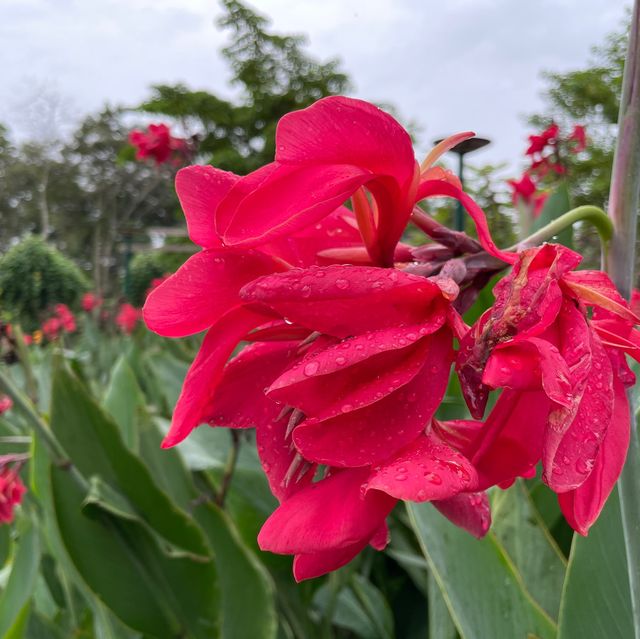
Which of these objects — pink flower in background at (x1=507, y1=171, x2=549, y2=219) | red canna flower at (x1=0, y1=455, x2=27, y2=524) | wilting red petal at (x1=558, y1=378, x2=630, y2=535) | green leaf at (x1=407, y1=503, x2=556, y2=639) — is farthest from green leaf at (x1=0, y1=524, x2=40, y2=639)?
pink flower in background at (x1=507, y1=171, x2=549, y2=219)

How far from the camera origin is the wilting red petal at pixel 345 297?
28 cm

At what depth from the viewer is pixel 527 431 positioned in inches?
12.1

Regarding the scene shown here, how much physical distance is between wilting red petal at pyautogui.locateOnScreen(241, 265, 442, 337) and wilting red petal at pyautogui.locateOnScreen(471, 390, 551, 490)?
6cm

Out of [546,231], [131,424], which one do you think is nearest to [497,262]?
[546,231]

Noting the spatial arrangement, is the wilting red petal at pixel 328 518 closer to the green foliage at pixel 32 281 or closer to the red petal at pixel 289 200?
the red petal at pixel 289 200

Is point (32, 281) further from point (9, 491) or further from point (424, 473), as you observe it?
point (424, 473)

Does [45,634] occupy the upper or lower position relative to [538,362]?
lower

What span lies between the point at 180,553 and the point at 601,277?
0.63 metres

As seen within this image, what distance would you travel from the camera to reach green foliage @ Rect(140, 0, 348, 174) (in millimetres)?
9109

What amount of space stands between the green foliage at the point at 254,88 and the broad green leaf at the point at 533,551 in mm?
8556

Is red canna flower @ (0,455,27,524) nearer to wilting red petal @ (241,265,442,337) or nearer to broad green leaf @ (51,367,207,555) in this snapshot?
broad green leaf @ (51,367,207,555)

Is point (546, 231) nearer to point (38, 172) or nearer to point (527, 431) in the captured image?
point (527, 431)

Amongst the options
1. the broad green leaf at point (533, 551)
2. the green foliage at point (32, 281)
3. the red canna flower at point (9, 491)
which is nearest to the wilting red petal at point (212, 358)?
the broad green leaf at point (533, 551)

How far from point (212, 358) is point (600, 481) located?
0.19m
